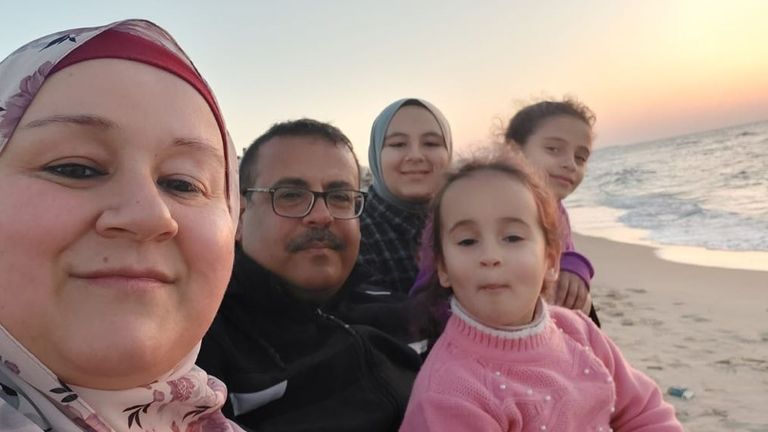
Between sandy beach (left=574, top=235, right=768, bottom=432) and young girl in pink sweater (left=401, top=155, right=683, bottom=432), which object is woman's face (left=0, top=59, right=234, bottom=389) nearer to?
young girl in pink sweater (left=401, top=155, right=683, bottom=432)

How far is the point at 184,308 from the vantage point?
120 cm

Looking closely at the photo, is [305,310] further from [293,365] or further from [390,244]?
[390,244]

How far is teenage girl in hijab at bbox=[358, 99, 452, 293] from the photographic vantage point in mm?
3801

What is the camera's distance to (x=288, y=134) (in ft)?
8.67

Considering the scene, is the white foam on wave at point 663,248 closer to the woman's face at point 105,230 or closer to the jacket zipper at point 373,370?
the jacket zipper at point 373,370

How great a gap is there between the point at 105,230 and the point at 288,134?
1625 millimetres

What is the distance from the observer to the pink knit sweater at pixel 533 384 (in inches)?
77.8

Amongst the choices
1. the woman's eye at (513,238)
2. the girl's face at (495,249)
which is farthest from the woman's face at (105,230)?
the woman's eye at (513,238)

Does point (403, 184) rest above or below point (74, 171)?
below

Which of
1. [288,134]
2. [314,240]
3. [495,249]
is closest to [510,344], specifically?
[495,249]

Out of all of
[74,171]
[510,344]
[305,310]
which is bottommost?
[510,344]

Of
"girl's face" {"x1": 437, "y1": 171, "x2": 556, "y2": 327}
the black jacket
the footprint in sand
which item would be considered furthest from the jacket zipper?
the footprint in sand

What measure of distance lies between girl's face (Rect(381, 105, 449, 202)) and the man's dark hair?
124 centimetres

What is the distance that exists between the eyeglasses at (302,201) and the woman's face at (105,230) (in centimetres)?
128
